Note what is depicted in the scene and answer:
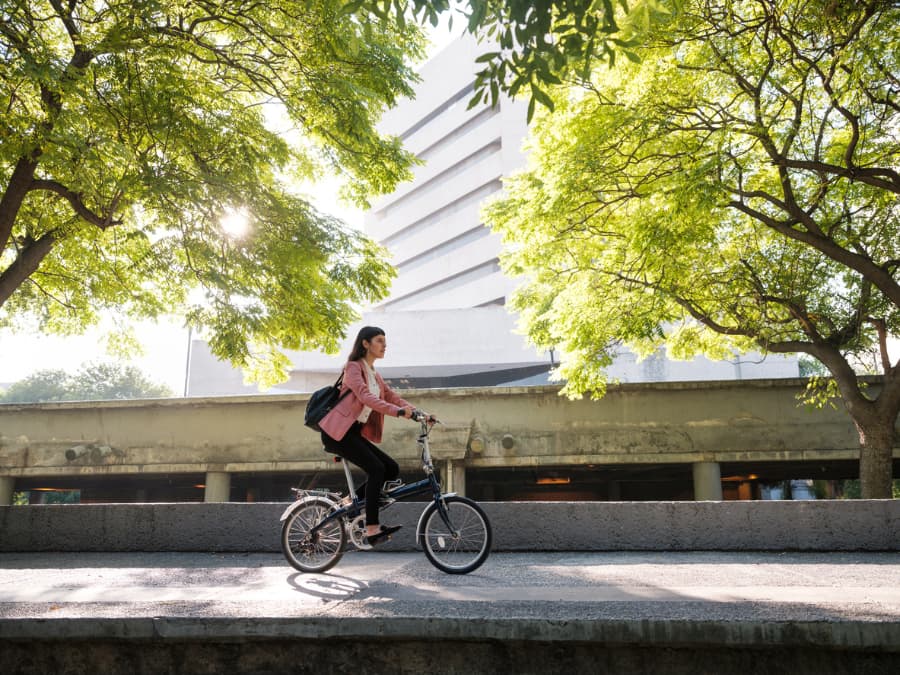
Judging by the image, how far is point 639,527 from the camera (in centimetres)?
725

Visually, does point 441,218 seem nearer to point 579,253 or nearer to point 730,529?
point 579,253

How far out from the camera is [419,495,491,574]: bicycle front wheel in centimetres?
515

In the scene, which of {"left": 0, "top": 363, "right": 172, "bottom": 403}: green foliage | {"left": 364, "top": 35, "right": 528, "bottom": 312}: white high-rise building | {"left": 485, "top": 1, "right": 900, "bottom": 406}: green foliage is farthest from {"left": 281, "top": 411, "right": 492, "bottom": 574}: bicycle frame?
{"left": 0, "top": 363, "right": 172, "bottom": 403}: green foliage

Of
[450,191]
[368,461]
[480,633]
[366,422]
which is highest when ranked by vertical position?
[450,191]

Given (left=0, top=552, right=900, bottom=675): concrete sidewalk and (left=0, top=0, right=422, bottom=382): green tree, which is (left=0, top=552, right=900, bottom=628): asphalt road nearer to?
→ (left=0, top=552, right=900, bottom=675): concrete sidewalk

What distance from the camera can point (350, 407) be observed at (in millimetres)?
5277

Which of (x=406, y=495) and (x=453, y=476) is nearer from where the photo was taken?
(x=406, y=495)

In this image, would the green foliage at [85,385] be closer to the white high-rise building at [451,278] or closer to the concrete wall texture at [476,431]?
the white high-rise building at [451,278]

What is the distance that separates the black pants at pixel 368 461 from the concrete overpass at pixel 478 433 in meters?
15.7

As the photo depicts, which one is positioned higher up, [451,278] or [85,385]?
[451,278]

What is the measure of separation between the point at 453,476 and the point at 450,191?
160ft

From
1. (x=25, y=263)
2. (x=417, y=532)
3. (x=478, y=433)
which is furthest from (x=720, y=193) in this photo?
(x=478, y=433)

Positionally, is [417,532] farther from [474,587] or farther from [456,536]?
[474,587]

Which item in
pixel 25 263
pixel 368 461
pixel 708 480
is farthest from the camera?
pixel 708 480
